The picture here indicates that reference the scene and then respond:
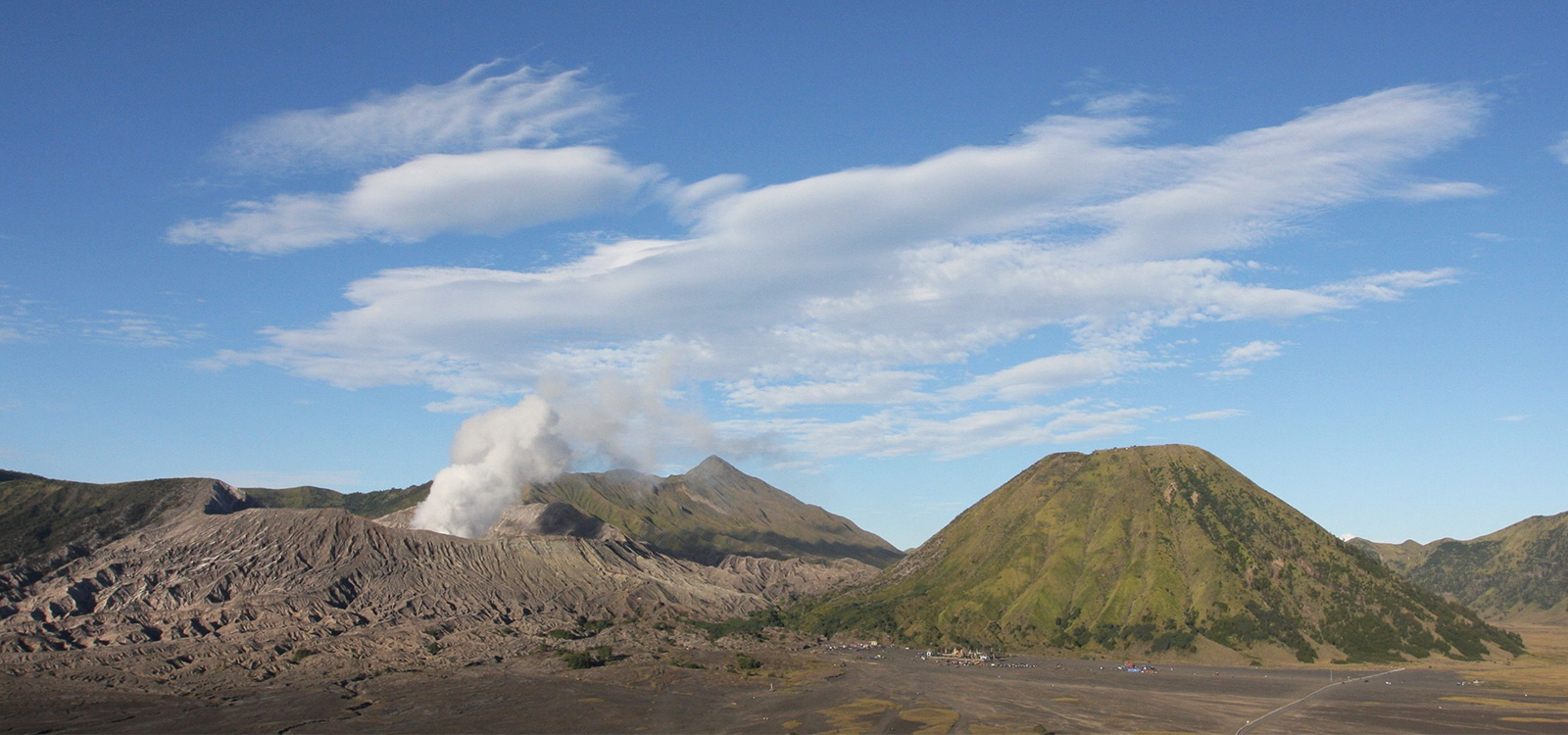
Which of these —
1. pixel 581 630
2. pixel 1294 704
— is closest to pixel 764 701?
pixel 1294 704

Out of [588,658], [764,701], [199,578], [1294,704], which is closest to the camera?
[1294,704]

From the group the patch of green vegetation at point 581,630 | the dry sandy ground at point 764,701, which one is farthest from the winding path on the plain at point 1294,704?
the patch of green vegetation at point 581,630

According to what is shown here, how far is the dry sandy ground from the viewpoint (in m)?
104

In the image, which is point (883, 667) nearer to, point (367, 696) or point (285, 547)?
point (367, 696)

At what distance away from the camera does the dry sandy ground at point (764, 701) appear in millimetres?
104062

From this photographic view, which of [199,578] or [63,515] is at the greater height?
[63,515]

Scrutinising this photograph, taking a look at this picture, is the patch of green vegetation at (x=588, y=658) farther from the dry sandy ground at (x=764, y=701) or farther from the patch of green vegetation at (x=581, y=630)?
the patch of green vegetation at (x=581, y=630)

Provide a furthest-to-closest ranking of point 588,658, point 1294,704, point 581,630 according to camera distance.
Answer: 1. point 581,630
2. point 588,658
3. point 1294,704

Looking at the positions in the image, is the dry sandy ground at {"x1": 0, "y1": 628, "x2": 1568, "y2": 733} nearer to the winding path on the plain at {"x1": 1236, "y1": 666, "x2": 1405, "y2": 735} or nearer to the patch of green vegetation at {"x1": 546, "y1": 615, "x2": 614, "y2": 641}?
the winding path on the plain at {"x1": 1236, "y1": 666, "x2": 1405, "y2": 735}

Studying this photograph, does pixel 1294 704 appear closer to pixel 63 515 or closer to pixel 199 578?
pixel 199 578

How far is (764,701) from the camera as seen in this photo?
407 feet

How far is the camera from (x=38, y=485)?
193625 mm

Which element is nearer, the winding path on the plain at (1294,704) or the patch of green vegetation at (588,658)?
the winding path on the plain at (1294,704)

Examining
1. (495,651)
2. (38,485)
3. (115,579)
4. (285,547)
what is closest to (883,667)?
(495,651)
